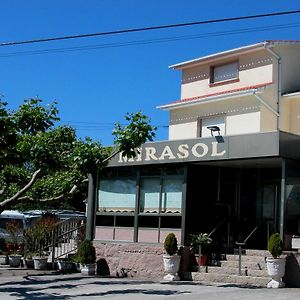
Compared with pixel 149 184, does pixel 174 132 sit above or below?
above

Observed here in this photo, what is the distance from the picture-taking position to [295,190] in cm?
1834

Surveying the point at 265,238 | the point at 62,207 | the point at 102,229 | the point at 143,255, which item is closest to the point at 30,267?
the point at 102,229

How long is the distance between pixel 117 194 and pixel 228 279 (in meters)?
5.65

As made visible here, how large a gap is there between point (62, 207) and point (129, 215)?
30793mm

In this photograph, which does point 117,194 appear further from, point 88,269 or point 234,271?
point 234,271

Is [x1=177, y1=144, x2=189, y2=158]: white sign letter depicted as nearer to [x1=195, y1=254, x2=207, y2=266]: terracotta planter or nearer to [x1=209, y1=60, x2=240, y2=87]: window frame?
[x1=195, y1=254, x2=207, y2=266]: terracotta planter

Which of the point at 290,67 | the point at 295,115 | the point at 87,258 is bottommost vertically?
the point at 87,258

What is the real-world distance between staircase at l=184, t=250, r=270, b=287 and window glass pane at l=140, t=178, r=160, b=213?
2.79m

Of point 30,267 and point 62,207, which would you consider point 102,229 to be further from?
point 62,207

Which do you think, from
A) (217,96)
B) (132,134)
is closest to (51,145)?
(132,134)

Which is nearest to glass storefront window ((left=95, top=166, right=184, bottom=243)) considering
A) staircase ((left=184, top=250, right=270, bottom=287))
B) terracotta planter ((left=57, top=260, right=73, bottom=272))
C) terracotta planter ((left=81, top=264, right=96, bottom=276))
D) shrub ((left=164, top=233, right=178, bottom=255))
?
shrub ((left=164, top=233, right=178, bottom=255))

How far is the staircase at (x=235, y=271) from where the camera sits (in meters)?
17.5

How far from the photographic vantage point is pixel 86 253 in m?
21.0

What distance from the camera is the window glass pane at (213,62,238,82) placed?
25125 millimetres
